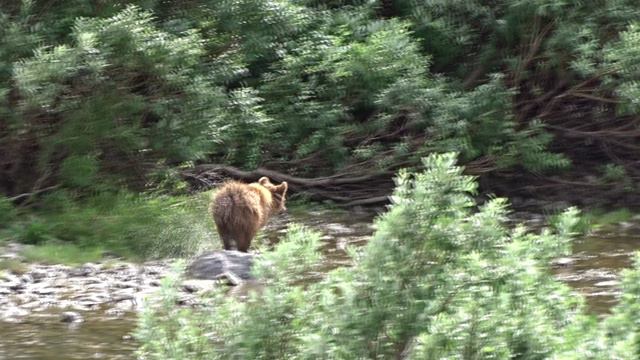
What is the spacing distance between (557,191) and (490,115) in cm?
160

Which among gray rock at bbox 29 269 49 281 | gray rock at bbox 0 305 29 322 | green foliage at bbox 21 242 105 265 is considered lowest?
green foliage at bbox 21 242 105 265

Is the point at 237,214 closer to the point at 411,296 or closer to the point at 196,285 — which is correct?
the point at 196,285

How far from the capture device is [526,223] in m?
13.0

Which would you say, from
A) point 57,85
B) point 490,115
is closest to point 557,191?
point 490,115

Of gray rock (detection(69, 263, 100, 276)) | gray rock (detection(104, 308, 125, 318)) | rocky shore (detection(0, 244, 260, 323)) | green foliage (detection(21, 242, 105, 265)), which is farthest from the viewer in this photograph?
green foliage (detection(21, 242, 105, 265))

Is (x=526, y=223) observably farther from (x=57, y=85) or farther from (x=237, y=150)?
(x=57, y=85)

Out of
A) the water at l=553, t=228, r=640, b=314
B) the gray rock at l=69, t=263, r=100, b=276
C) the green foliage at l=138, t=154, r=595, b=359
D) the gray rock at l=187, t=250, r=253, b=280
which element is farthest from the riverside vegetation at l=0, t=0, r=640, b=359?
the water at l=553, t=228, r=640, b=314

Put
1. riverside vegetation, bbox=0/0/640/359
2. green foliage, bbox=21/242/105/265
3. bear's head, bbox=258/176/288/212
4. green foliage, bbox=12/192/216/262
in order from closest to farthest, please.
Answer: riverside vegetation, bbox=0/0/640/359 < green foliage, bbox=21/242/105/265 < green foliage, bbox=12/192/216/262 < bear's head, bbox=258/176/288/212

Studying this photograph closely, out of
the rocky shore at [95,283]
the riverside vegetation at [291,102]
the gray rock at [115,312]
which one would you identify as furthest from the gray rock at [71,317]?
the riverside vegetation at [291,102]

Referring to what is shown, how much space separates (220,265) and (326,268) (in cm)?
92

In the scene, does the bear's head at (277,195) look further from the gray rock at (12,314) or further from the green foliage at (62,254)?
the gray rock at (12,314)

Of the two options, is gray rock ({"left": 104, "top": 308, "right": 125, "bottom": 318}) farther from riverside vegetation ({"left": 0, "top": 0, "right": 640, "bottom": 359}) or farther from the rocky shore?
riverside vegetation ({"left": 0, "top": 0, "right": 640, "bottom": 359})

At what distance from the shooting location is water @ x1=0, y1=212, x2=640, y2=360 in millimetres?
7469

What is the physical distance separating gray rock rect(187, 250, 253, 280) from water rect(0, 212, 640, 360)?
Answer: 0.79 meters
